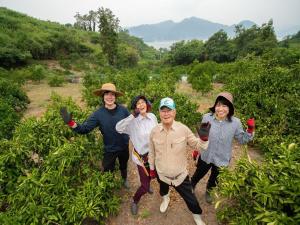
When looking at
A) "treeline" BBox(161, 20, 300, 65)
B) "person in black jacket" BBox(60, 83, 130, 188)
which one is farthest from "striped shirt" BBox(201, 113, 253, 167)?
"treeline" BBox(161, 20, 300, 65)

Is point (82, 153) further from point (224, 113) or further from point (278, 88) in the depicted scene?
point (278, 88)

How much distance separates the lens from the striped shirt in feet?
11.0

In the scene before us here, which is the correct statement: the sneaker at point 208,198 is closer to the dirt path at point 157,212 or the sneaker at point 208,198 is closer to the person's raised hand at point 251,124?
the dirt path at point 157,212

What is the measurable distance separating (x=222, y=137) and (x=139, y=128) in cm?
123

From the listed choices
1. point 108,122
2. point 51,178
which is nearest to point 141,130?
point 108,122

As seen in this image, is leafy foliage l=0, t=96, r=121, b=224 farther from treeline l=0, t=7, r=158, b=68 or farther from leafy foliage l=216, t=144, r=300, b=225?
treeline l=0, t=7, r=158, b=68

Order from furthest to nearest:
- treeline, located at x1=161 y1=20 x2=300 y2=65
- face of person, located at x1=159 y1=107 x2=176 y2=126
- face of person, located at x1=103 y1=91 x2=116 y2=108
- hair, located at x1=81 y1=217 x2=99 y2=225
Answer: treeline, located at x1=161 y1=20 x2=300 y2=65
hair, located at x1=81 y1=217 x2=99 y2=225
face of person, located at x1=103 y1=91 x2=116 y2=108
face of person, located at x1=159 y1=107 x2=176 y2=126

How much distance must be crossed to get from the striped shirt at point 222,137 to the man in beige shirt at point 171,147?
1.78 feet

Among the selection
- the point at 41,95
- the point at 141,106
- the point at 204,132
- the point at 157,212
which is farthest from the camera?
the point at 41,95

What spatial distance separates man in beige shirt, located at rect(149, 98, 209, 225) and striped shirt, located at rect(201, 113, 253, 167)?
21.3 inches

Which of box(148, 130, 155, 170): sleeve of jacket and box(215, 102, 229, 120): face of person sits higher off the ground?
box(215, 102, 229, 120): face of person

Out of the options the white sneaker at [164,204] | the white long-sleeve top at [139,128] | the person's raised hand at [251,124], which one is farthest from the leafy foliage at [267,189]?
the white sneaker at [164,204]

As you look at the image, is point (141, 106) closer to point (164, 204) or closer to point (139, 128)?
point (139, 128)

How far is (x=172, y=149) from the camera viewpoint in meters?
3.03
